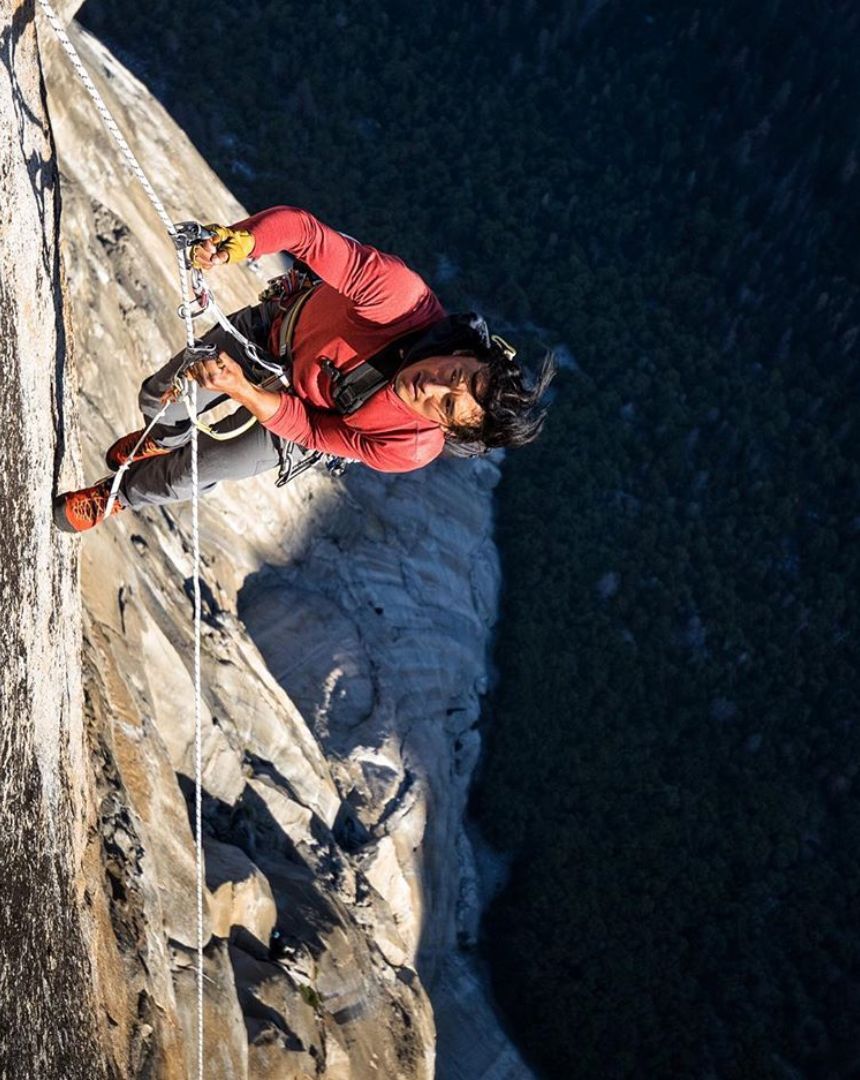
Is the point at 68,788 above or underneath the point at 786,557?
above

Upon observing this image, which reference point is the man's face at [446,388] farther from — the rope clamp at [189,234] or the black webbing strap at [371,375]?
the rope clamp at [189,234]

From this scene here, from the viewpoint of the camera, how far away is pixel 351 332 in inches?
200

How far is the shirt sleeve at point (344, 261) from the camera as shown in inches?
186

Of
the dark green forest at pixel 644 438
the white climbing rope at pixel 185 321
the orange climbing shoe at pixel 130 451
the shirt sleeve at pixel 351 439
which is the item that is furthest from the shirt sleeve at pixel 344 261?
the dark green forest at pixel 644 438

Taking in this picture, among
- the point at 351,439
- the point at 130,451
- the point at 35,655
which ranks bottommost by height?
the point at 35,655

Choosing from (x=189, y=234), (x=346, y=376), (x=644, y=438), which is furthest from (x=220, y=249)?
(x=644, y=438)

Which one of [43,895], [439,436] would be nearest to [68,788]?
[43,895]

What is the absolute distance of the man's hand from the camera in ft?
14.7

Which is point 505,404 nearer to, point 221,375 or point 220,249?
point 221,375

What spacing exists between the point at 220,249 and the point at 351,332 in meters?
0.79

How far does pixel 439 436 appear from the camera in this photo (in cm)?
498

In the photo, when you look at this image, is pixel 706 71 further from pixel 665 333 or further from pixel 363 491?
pixel 363 491

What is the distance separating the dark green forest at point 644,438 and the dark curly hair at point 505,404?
23720 mm

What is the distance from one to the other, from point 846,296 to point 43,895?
3918cm
